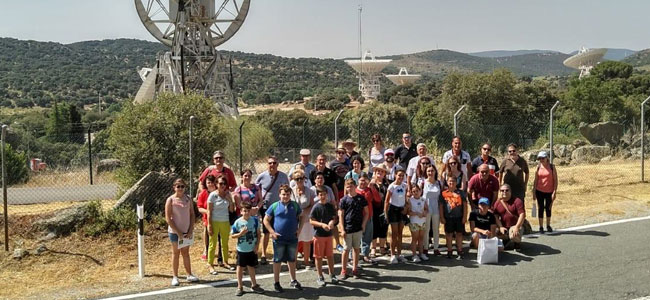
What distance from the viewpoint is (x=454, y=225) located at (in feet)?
31.0

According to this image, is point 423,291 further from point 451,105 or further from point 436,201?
point 451,105

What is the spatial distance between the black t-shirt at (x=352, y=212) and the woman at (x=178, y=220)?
2.03 meters

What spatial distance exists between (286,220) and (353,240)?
3.62 ft

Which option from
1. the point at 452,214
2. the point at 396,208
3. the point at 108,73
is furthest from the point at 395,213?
the point at 108,73

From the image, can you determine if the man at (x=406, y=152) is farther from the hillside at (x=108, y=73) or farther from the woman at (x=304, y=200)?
the hillside at (x=108, y=73)

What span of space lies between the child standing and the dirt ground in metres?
1.38

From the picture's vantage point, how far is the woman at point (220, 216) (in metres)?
8.57

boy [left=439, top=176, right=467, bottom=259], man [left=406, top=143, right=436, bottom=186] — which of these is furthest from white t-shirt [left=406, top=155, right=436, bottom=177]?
boy [left=439, top=176, right=467, bottom=259]

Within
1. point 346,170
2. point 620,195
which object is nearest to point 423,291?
point 346,170

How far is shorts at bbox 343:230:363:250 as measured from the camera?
843 cm

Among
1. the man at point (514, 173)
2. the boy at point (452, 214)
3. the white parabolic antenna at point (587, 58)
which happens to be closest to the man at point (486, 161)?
the man at point (514, 173)

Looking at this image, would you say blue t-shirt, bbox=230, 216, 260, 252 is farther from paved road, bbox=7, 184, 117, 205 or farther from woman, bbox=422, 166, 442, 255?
paved road, bbox=7, 184, 117, 205

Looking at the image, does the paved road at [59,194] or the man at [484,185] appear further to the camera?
the paved road at [59,194]

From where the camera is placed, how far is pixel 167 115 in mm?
15672
